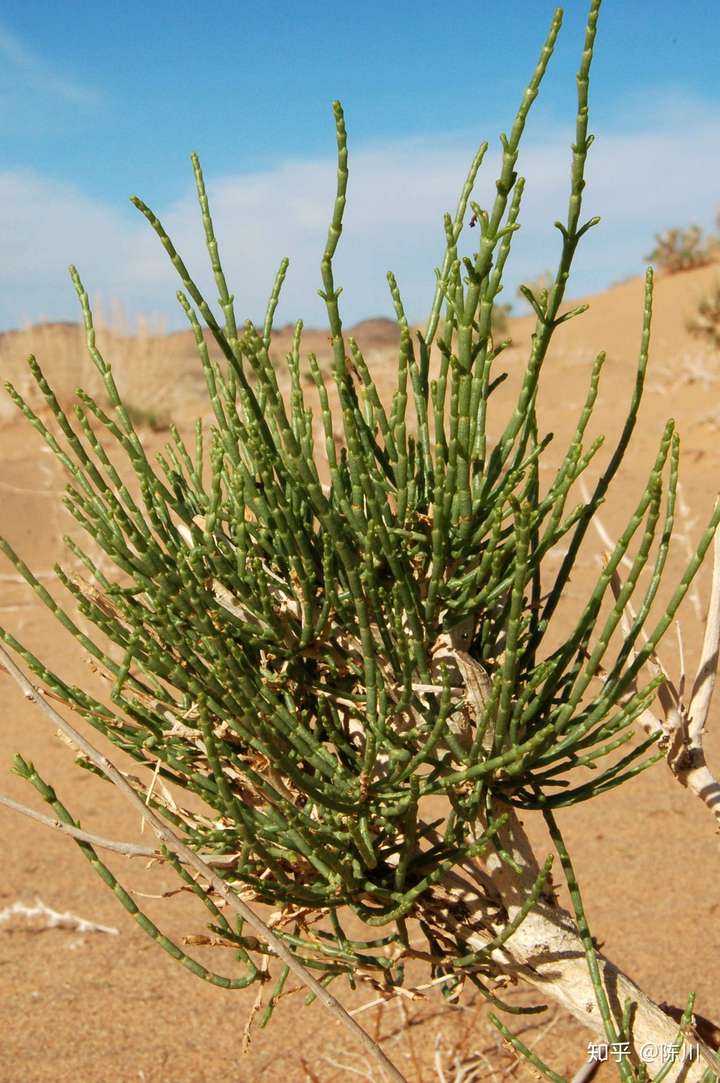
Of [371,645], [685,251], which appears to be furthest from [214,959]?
[685,251]

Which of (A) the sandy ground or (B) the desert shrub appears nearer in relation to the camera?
(B) the desert shrub


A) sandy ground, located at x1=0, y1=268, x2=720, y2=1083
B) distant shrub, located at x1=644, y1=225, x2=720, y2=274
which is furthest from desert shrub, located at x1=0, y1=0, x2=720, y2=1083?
A: distant shrub, located at x1=644, y1=225, x2=720, y2=274

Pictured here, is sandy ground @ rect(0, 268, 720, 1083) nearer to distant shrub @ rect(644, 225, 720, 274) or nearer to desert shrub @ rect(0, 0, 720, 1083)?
desert shrub @ rect(0, 0, 720, 1083)

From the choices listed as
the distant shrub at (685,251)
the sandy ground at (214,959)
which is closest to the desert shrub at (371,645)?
the sandy ground at (214,959)

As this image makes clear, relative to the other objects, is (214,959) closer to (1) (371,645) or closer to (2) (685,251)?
(1) (371,645)

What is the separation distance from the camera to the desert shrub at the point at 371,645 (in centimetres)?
137

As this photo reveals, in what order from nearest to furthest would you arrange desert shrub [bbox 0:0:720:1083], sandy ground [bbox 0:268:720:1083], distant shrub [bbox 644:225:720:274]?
desert shrub [bbox 0:0:720:1083]
sandy ground [bbox 0:268:720:1083]
distant shrub [bbox 644:225:720:274]

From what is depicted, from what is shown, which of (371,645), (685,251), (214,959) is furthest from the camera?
(685,251)

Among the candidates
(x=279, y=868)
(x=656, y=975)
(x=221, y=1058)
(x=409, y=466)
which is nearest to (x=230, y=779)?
(x=279, y=868)

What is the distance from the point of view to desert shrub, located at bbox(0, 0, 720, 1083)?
4.50 feet

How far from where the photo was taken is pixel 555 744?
5.34 ft

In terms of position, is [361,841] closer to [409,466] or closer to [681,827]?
[409,466]

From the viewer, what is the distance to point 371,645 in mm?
1365

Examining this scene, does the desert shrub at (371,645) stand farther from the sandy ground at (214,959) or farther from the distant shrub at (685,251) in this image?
the distant shrub at (685,251)
